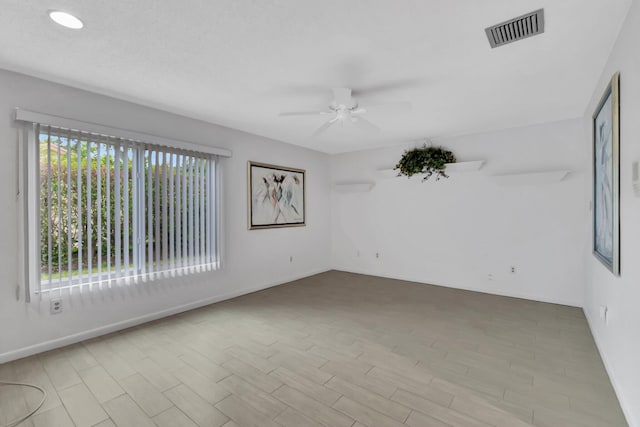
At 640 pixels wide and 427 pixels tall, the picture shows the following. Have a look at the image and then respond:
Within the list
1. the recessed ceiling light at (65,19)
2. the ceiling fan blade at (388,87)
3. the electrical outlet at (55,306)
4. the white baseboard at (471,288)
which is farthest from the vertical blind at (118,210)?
the white baseboard at (471,288)

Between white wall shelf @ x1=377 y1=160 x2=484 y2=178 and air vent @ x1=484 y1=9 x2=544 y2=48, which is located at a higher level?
air vent @ x1=484 y1=9 x2=544 y2=48

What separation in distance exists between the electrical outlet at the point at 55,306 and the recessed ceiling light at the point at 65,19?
7.78 feet

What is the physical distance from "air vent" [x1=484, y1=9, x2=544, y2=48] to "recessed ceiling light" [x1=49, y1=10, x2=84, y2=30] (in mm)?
2685

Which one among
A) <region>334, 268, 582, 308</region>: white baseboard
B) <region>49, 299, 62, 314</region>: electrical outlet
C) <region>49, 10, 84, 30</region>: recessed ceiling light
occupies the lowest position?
<region>334, 268, 582, 308</region>: white baseboard

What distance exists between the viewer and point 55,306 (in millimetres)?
2803

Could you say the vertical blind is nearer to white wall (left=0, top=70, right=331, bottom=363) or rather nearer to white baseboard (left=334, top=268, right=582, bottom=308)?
white wall (left=0, top=70, right=331, bottom=363)

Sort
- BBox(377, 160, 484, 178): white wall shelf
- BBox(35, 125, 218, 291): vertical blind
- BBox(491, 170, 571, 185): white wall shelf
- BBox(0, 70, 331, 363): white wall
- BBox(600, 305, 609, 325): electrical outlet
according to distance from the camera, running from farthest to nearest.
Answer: BBox(377, 160, 484, 178): white wall shelf
BBox(491, 170, 571, 185): white wall shelf
BBox(35, 125, 218, 291): vertical blind
BBox(0, 70, 331, 363): white wall
BBox(600, 305, 609, 325): electrical outlet

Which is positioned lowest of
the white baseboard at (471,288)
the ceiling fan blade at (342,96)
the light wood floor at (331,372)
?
the light wood floor at (331,372)

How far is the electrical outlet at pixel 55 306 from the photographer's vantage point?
9.12 feet

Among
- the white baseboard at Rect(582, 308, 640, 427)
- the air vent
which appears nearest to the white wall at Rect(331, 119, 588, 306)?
the white baseboard at Rect(582, 308, 640, 427)

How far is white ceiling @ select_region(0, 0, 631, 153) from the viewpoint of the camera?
181 centimetres

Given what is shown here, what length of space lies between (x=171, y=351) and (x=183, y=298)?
1.16 meters

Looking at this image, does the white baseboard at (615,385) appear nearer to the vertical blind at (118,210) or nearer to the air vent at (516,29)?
the air vent at (516,29)

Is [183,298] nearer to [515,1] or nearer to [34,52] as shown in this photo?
[34,52]
